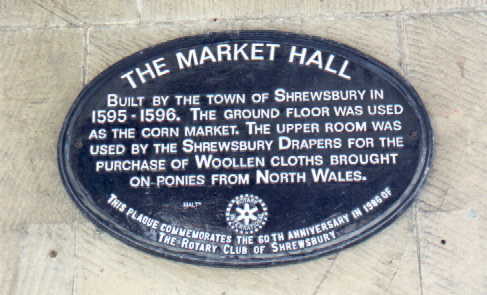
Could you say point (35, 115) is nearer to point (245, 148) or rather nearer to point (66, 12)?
point (66, 12)

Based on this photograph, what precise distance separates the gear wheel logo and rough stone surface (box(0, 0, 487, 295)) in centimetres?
26

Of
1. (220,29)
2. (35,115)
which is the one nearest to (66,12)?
Answer: (35,115)

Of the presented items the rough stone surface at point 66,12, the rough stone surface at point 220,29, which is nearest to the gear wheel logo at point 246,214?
the rough stone surface at point 220,29

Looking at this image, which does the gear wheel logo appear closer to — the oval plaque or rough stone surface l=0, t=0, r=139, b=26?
the oval plaque

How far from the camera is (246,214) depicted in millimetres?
3170

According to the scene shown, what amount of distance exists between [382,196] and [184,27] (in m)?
1.66

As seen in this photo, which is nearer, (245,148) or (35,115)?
(245,148)

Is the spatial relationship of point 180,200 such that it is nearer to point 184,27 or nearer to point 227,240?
point 227,240

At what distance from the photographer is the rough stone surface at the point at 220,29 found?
3.15m

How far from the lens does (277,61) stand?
11.1 feet

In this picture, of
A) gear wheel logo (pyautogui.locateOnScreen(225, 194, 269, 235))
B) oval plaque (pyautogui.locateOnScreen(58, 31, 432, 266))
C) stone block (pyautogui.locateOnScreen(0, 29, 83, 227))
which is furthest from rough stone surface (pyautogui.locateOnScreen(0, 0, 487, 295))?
gear wheel logo (pyautogui.locateOnScreen(225, 194, 269, 235))

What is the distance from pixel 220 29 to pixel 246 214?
4.02 ft

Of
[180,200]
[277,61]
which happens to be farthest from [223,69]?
[180,200]

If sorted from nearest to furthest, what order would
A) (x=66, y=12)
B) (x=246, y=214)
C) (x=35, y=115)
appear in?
(x=246, y=214), (x=35, y=115), (x=66, y=12)
